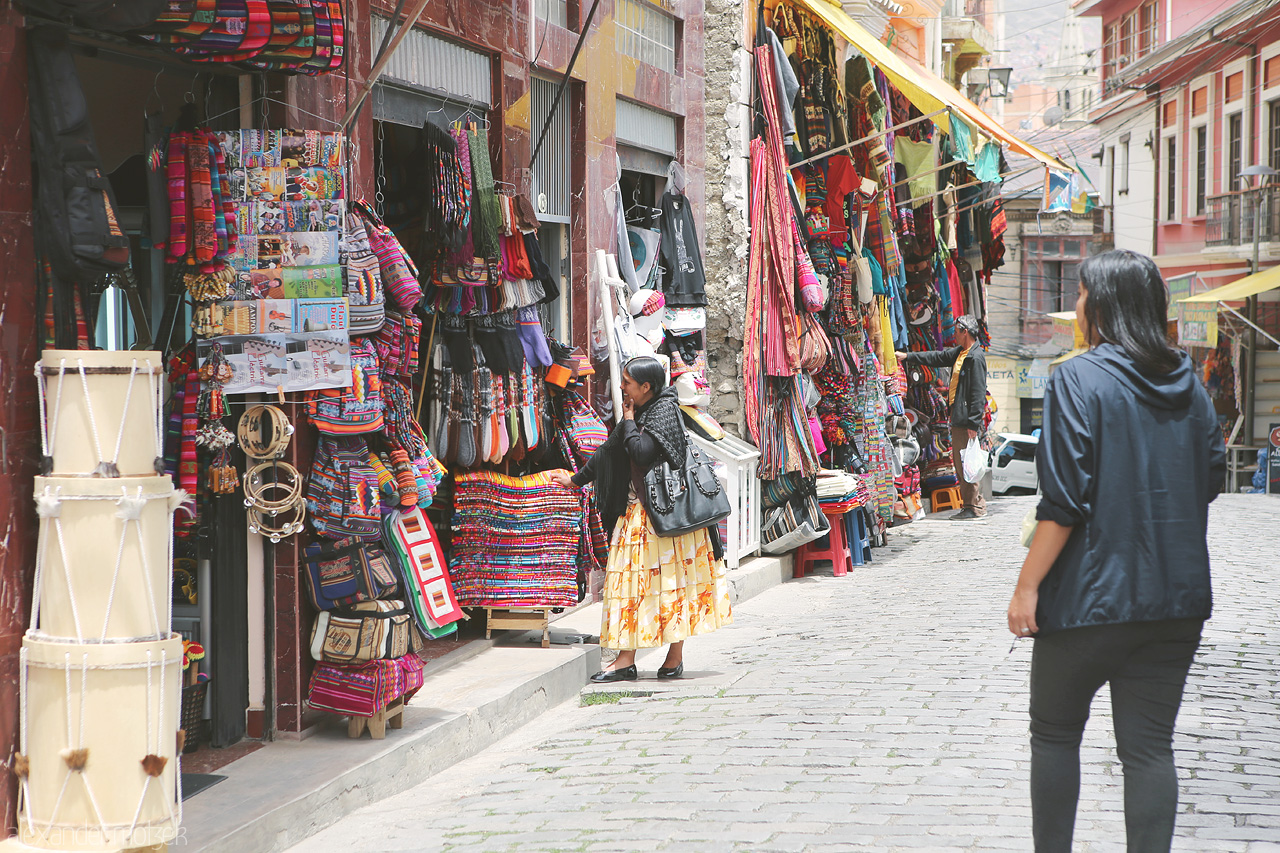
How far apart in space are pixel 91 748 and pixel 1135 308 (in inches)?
126

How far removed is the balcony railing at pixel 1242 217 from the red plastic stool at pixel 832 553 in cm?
1923

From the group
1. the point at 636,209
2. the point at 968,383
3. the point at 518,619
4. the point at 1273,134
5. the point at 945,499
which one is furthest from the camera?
the point at 1273,134

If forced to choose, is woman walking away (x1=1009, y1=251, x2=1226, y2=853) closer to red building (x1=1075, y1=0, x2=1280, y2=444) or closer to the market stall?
the market stall

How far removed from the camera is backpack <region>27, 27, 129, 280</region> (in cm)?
393

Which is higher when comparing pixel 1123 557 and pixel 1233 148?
pixel 1233 148

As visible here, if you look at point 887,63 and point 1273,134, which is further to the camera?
point 1273,134

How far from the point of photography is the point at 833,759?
515cm

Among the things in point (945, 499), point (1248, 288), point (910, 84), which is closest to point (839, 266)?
point (910, 84)

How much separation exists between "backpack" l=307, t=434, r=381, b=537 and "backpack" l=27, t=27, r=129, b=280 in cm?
147

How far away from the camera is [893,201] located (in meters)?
13.7

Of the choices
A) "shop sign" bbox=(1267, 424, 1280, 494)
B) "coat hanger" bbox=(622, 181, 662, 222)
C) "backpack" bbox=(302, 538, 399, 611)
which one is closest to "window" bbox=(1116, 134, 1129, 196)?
"shop sign" bbox=(1267, 424, 1280, 494)

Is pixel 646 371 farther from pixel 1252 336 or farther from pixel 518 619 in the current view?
pixel 1252 336

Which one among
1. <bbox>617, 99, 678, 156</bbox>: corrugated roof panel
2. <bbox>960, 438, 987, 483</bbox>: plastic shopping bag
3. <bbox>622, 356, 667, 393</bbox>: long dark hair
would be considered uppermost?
<bbox>617, 99, 678, 156</bbox>: corrugated roof panel

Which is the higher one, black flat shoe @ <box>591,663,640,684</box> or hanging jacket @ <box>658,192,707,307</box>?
hanging jacket @ <box>658,192,707,307</box>
